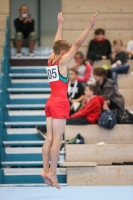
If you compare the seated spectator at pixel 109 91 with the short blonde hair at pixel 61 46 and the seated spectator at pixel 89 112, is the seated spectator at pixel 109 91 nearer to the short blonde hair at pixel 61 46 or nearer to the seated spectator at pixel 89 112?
the seated spectator at pixel 89 112

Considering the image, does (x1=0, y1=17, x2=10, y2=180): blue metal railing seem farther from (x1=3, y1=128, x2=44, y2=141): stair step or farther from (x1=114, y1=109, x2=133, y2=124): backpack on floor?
(x1=114, y1=109, x2=133, y2=124): backpack on floor

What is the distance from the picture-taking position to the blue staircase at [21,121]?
765 centimetres

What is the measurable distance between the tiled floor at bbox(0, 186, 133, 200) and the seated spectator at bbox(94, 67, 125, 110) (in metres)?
2.38

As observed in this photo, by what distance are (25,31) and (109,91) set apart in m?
2.73

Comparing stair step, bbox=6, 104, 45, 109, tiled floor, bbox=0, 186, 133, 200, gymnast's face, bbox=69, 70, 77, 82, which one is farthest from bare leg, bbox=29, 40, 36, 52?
tiled floor, bbox=0, 186, 133, 200

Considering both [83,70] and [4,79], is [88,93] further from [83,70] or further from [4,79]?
[4,79]

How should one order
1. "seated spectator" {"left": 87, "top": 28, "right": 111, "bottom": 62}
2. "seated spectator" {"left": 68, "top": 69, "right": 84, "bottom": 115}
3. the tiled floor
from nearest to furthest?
the tiled floor → "seated spectator" {"left": 68, "top": 69, "right": 84, "bottom": 115} → "seated spectator" {"left": 87, "top": 28, "right": 111, "bottom": 62}

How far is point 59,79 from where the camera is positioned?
211 inches

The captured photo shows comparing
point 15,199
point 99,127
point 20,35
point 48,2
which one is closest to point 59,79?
point 15,199

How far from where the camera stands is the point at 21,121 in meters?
8.67

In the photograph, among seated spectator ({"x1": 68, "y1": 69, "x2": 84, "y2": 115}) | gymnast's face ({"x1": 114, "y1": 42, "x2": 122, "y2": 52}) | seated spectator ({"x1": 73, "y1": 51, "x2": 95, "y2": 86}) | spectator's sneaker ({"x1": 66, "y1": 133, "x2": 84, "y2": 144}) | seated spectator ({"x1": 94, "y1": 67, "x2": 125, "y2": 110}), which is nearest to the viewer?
spectator's sneaker ({"x1": 66, "y1": 133, "x2": 84, "y2": 144})

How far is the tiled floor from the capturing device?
5.31 metres

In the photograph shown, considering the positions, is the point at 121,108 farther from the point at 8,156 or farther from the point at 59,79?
the point at 59,79

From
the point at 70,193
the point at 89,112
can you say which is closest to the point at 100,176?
the point at 89,112
